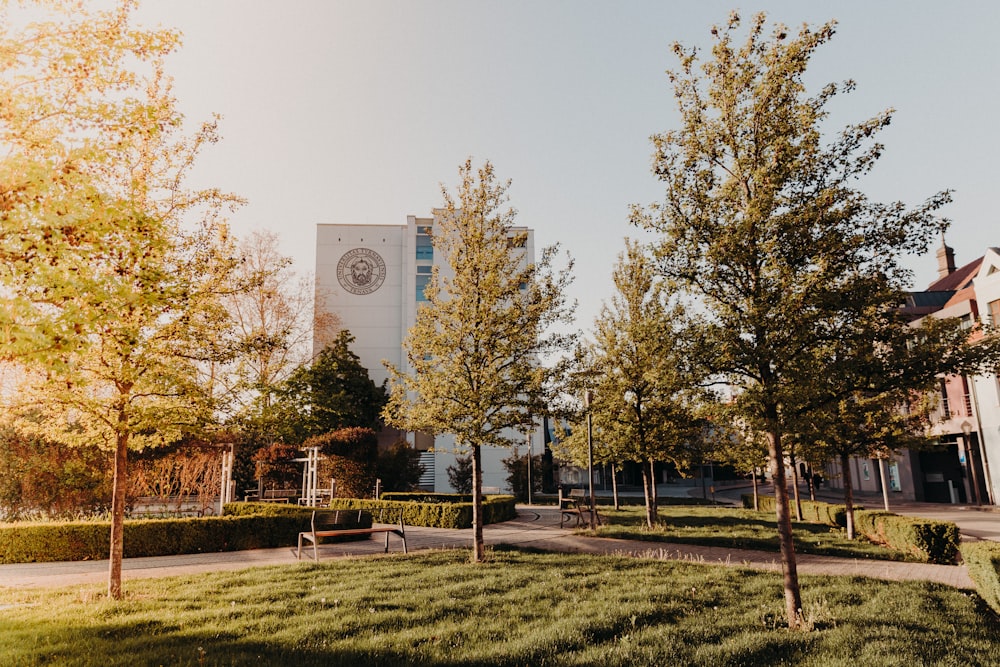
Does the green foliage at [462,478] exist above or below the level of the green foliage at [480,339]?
below

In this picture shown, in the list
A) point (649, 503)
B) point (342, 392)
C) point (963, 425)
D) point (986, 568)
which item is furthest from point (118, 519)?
point (963, 425)

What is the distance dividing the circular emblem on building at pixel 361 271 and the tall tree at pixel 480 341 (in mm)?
39503

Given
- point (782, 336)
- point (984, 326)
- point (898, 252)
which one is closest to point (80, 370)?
point (782, 336)

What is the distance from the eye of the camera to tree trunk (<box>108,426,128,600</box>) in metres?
8.50

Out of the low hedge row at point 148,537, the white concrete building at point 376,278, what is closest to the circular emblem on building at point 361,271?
the white concrete building at point 376,278

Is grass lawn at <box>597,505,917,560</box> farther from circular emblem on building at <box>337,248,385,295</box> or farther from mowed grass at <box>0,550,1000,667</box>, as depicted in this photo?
circular emblem on building at <box>337,248,385,295</box>

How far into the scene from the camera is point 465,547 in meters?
14.3

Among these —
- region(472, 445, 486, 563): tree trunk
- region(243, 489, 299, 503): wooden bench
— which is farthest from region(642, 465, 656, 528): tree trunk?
region(243, 489, 299, 503): wooden bench

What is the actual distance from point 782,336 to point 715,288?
1.12 meters

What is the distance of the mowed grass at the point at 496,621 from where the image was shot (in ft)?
18.6

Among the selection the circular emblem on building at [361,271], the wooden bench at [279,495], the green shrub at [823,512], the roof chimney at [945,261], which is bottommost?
the green shrub at [823,512]

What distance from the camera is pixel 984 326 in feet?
23.0

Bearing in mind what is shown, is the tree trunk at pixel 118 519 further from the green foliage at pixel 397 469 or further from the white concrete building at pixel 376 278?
the white concrete building at pixel 376 278

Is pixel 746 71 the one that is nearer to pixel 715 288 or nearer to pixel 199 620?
pixel 715 288
